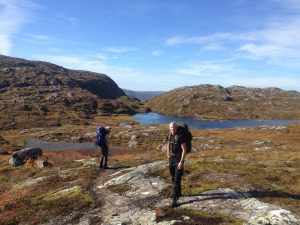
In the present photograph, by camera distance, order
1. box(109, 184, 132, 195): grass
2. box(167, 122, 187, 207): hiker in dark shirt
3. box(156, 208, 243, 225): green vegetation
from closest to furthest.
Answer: box(156, 208, 243, 225): green vegetation, box(167, 122, 187, 207): hiker in dark shirt, box(109, 184, 132, 195): grass

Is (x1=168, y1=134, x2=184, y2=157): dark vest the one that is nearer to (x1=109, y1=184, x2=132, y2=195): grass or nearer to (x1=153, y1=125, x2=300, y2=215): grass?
(x1=153, y1=125, x2=300, y2=215): grass

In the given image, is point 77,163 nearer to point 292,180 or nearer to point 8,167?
point 8,167

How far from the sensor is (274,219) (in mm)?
14312

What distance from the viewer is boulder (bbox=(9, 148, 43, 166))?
35.8 meters

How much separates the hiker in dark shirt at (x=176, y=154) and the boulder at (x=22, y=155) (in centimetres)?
2356

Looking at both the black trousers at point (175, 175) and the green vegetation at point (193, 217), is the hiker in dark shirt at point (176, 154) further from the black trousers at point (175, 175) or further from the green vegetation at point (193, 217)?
the green vegetation at point (193, 217)

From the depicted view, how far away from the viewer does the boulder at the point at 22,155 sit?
35.8 metres

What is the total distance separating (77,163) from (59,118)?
5826 inches

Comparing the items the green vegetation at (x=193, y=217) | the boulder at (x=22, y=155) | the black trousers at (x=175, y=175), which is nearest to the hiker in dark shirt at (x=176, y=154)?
the black trousers at (x=175, y=175)

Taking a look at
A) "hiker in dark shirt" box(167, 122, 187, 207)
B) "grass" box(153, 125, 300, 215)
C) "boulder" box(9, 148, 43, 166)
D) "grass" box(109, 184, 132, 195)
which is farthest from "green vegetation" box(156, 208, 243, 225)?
"boulder" box(9, 148, 43, 166)

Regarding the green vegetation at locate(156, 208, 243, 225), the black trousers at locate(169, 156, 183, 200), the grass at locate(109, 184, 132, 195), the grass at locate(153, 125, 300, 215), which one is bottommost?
the grass at locate(109, 184, 132, 195)

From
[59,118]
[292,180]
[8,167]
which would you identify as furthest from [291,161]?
[59,118]

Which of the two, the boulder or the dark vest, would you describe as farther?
the boulder

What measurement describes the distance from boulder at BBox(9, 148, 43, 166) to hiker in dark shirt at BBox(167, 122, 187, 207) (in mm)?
23562
